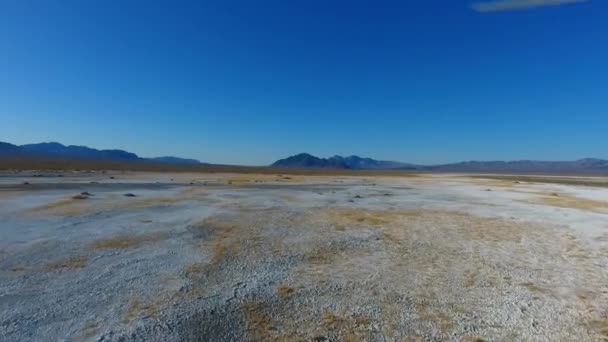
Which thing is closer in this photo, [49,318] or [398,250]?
[49,318]

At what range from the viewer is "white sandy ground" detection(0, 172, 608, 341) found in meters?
6.00

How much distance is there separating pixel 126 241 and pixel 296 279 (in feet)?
21.0

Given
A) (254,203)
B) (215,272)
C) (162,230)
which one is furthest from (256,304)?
(254,203)

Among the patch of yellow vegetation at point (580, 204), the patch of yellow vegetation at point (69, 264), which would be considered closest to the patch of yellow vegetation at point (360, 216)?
the patch of yellow vegetation at point (69, 264)

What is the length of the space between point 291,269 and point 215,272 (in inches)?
73.4

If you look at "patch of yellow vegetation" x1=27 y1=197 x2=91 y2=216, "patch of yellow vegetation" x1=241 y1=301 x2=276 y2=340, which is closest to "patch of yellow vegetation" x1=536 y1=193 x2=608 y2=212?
"patch of yellow vegetation" x1=241 y1=301 x2=276 y2=340

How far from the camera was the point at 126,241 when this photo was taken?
1163 centimetres

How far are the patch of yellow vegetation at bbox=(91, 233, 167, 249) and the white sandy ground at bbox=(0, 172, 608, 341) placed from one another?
7 cm

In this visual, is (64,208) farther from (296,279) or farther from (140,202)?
(296,279)

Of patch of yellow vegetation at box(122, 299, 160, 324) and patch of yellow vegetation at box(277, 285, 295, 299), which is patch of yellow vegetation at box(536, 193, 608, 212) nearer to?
patch of yellow vegetation at box(277, 285, 295, 299)

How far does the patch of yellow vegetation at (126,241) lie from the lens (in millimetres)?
10992

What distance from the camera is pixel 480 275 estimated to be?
8.95 meters

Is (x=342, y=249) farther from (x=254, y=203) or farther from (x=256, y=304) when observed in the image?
(x=254, y=203)

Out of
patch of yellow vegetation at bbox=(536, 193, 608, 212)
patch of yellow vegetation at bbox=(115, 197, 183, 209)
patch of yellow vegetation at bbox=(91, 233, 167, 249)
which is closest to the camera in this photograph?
patch of yellow vegetation at bbox=(91, 233, 167, 249)
